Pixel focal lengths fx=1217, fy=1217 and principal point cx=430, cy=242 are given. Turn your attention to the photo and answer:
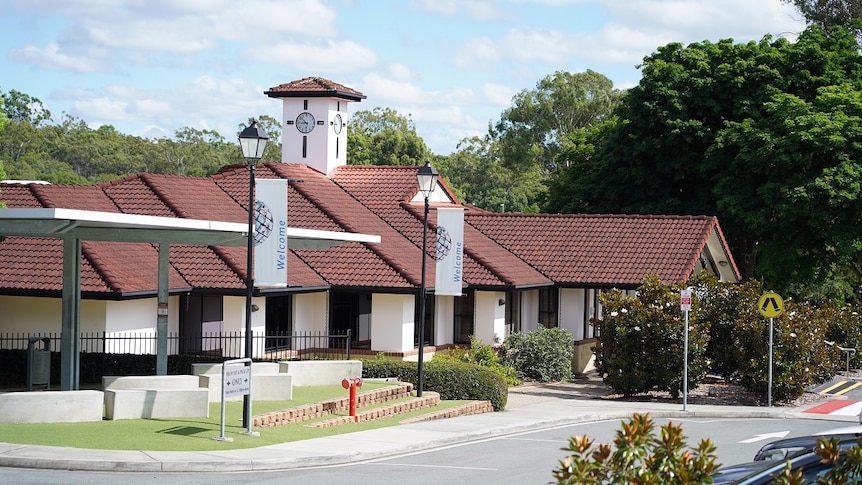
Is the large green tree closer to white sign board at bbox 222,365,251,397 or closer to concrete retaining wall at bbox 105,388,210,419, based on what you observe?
concrete retaining wall at bbox 105,388,210,419

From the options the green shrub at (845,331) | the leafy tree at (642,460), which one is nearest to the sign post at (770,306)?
the green shrub at (845,331)

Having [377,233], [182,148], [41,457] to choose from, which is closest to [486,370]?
[377,233]

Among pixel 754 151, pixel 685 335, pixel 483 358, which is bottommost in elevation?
pixel 483 358

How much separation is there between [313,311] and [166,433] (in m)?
15.1

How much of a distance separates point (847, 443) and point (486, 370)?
15.1 meters

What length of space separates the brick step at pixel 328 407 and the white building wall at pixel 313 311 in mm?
7123

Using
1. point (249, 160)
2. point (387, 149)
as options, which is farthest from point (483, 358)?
point (387, 149)

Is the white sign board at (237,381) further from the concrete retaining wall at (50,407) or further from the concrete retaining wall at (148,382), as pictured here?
the concrete retaining wall at (148,382)

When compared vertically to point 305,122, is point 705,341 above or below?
below

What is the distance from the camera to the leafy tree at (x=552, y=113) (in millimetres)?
97688

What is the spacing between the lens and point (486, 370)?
29.2m

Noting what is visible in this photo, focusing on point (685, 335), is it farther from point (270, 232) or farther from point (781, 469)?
point (781, 469)

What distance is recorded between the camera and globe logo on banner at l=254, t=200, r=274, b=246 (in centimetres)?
2412

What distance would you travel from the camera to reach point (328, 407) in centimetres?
2438
